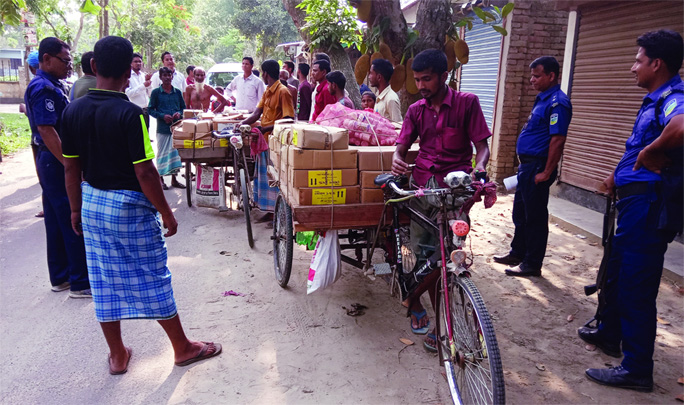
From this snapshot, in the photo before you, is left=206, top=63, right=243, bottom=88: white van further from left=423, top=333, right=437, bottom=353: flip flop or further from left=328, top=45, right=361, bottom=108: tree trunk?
left=423, top=333, right=437, bottom=353: flip flop

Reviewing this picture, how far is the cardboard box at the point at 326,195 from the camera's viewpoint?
131 inches

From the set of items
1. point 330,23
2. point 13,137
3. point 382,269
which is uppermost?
point 330,23

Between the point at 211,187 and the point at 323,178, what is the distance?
11.3 ft

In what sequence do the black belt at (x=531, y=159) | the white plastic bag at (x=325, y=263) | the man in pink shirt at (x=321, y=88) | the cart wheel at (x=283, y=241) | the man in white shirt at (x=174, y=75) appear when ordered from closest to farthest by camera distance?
the white plastic bag at (x=325, y=263)
the cart wheel at (x=283, y=241)
the black belt at (x=531, y=159)
the man in pink shirt at (x=321, y=88)
the man in white shirt at (x=174, y=75)

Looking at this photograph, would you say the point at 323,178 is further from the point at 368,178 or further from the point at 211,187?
the point at 211,187

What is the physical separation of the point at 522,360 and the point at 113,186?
9.13 ft

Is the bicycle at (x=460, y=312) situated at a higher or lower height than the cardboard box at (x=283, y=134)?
lower

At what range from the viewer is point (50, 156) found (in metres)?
4.04

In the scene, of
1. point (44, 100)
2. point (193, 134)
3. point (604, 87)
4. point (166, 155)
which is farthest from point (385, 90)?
point (166, 155)

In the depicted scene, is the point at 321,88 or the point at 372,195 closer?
the point at 372,195

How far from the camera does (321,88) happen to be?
19.6 feet

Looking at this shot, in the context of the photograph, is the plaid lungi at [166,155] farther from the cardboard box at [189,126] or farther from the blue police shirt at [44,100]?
the blue police shirt at [44,100]

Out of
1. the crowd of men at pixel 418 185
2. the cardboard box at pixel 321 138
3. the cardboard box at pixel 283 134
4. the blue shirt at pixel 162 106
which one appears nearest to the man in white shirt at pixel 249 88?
the blue shirt at pixel 162 106

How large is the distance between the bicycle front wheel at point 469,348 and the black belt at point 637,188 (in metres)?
1.14
